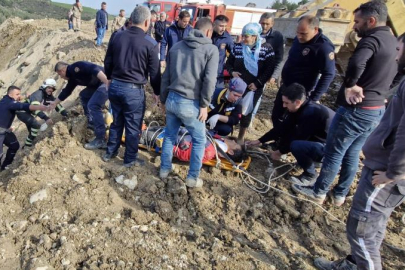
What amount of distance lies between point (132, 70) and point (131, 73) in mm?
35

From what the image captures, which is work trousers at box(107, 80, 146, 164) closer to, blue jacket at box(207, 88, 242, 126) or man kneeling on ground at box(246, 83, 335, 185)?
blue jacket at box(207, 88, 242, 126)

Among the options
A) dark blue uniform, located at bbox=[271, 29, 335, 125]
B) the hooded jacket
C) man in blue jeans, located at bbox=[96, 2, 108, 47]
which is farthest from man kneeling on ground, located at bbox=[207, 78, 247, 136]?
man in blue jeans, located at bbox=[96, 2, 108, 47]

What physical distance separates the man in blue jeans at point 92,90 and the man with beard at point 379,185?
3215 mm

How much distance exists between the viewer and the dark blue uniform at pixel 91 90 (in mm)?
4293

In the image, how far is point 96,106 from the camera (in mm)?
4301

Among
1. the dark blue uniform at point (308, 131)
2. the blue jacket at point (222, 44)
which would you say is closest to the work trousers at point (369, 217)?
the dark blue uniform at point (308, 131)

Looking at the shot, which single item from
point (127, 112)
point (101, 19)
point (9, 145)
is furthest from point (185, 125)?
point (101, 19)

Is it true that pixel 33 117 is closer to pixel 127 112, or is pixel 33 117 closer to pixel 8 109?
pixel 8 109

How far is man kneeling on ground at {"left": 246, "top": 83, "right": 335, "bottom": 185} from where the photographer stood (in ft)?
12.2

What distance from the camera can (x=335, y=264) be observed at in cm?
272

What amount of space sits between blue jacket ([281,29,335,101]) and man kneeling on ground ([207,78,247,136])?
0.65m

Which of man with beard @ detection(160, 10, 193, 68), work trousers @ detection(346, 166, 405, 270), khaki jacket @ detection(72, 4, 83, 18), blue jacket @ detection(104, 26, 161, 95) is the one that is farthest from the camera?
khaki jacket @ detection(72, 4, 83, 18)

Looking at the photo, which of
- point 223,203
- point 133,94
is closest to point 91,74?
point 133,94

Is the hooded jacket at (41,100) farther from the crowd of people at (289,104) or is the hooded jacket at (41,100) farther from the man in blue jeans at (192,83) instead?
the man in blue jeans at (192,83)
